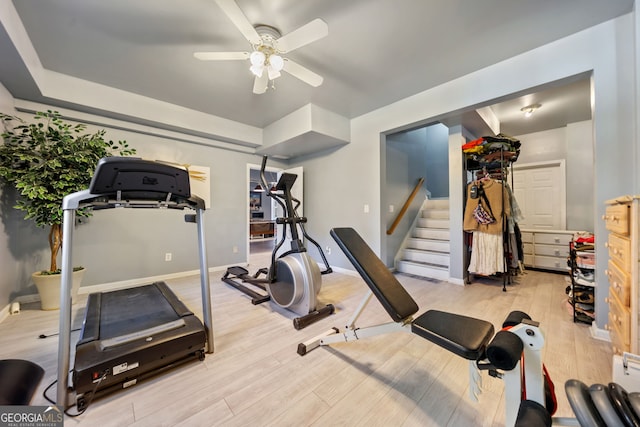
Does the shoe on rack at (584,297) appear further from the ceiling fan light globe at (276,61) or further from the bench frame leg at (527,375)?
the ceiling fan light globe at (276,61)

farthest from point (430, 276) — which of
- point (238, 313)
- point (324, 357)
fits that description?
point (238, 313)

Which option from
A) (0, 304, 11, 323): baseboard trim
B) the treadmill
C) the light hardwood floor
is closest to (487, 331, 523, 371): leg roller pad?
the light hardwood floor

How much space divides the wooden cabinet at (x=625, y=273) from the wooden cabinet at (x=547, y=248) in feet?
9.32

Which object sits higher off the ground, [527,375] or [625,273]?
[625,273]

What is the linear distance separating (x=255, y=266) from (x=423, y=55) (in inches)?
167

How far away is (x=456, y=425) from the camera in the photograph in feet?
3.84

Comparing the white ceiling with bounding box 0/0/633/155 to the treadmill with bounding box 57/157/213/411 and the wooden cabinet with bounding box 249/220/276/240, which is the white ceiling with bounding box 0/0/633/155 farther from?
the wooden cabinet with bounding box 249/220/276/240

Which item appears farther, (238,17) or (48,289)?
(48,289)

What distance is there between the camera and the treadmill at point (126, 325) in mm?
1265

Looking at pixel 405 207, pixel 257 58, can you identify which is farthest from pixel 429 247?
pixel 257 58

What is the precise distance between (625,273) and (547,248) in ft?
10.8

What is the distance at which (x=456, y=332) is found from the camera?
3.71 feet

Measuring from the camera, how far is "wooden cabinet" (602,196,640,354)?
52.8 inches

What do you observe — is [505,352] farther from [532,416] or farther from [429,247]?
[429,247]
